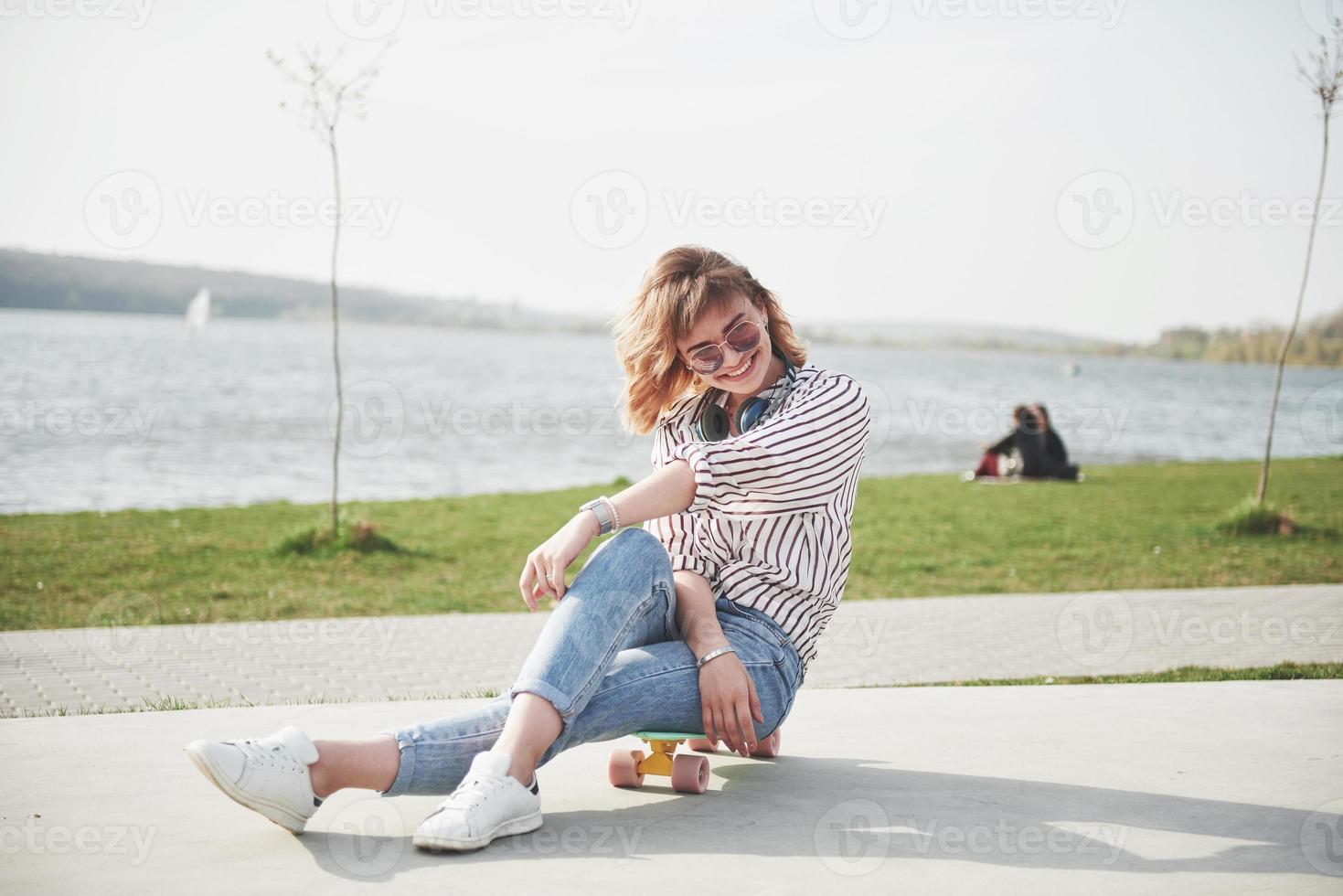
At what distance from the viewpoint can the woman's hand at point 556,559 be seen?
3.22m

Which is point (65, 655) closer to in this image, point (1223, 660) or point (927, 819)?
point (927, 819)

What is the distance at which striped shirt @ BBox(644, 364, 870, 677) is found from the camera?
11.1 feet

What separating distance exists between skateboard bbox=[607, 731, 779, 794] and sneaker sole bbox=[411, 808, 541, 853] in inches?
19.1

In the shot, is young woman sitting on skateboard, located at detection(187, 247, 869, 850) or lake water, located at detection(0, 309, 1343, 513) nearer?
young woman sitting on skateboard, located at detection(187, 247, 869, 850)

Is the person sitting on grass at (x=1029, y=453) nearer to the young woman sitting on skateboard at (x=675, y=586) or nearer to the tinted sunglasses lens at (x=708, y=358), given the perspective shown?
the young woman sitting on skateboard at (x=675, y=586)

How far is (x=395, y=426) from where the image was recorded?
34.8 meters

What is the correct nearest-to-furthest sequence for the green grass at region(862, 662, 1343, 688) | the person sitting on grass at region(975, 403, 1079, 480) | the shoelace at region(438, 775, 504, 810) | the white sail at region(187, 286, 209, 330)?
1. the shoelace at region(438, 775, 504, 810)
2. the green grass at region(862, 662, 1343, 688)
3. the person sitting on grass at region(975, 403, 1079, 480)
4. the white sail at region(187, 286, 209, 330)

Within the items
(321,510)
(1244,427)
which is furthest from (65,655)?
(1244,427)

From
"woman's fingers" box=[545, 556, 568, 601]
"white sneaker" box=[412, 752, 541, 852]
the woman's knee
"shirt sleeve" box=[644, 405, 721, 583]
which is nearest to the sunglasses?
"shirt sleeve" box=[644, 405, 721, 583]

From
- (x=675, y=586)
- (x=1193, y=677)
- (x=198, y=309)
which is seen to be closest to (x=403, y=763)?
(x=675, y=586)

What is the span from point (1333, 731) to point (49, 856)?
4112 millimetres

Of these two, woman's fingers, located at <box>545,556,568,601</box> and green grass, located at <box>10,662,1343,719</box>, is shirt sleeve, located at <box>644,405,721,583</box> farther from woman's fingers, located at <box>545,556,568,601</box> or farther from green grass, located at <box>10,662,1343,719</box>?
green grass, located at <box>10,662,1343,719</box>

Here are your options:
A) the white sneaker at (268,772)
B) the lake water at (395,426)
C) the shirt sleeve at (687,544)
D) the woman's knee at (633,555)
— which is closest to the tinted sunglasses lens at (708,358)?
the shirt sleeve at (687,544)

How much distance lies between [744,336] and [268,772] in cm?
176
